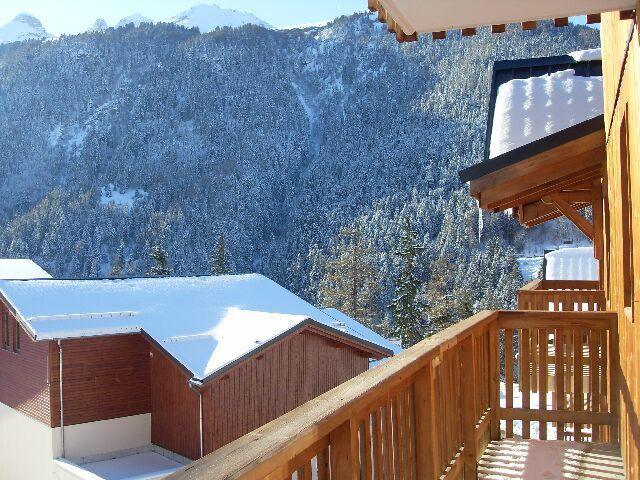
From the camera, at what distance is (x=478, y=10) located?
8.36ft

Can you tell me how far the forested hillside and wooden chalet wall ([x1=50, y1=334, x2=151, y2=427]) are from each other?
55443 millimetres

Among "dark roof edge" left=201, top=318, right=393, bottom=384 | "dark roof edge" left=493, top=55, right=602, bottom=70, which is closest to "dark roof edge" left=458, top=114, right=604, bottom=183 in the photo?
"dark roof edge" left=493, top=55, right=602, bottom=70

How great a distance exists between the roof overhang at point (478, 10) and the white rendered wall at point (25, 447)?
14022 mm

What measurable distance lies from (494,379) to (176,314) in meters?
12.4

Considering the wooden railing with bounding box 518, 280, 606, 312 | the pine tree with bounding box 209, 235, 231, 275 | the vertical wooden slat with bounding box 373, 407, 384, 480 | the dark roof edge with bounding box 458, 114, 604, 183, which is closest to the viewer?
the vertical wooden slat with bounding box 373, 407, 384, 480

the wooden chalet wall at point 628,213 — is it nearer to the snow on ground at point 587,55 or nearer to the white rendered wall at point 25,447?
the snow on ground at point 587,55

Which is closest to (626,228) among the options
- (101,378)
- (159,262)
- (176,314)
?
(101,378)

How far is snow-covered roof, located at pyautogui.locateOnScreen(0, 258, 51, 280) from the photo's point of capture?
22.5 meters

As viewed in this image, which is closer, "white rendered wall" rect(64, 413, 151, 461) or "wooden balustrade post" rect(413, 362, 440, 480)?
"wooden balustrade post" rect(413, 362, 440, 480)

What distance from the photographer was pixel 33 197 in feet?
451

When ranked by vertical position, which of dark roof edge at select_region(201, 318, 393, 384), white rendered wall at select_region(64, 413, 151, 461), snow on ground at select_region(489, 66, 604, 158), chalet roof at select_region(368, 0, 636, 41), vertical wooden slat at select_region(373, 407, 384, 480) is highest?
snow on ground at select_region(489, 66, 604, 158)

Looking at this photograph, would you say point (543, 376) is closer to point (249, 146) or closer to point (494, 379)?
A: point (494, 379)

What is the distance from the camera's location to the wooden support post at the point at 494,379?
4.85 m

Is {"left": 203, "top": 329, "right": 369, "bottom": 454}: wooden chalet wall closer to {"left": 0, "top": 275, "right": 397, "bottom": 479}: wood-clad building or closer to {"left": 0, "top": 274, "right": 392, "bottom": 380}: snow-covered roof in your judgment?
{"left": 0, "top": 275, "right": 397, "bottom": 479}: wood-clad building
